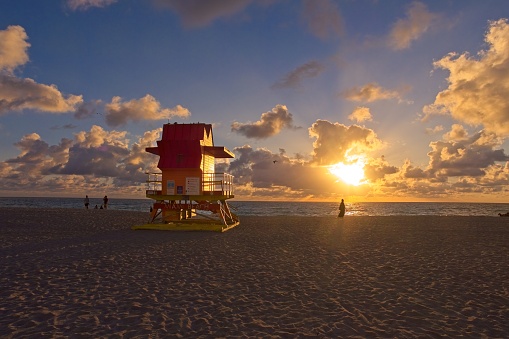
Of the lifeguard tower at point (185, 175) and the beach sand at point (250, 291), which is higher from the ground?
the lifeguard tower at point (185, 175)

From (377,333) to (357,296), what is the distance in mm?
2603

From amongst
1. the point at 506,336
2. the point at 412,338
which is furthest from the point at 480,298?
the point at 412,338

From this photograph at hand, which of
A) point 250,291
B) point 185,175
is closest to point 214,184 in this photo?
point 185,175

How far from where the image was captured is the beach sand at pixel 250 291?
7.55m

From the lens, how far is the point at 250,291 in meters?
10.3

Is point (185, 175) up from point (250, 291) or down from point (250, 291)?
up

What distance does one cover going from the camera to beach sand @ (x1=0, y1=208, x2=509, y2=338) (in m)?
7.55

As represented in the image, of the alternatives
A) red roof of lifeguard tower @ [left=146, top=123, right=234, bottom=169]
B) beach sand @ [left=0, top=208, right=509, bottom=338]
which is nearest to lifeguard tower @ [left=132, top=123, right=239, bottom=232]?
red roof of lifeguard tower @ [left=146, top=123, right=234, bottom=169]

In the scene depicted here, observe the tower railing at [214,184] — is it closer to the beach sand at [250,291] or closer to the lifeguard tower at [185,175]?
the lifeguard tower at [185,175]

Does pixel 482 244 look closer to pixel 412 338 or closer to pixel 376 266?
pixel 376 266

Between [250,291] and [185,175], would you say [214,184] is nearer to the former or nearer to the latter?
[185,175]

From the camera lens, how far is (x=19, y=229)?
25672 millimetres

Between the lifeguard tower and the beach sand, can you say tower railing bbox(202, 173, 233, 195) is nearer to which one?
the lifeguard tower

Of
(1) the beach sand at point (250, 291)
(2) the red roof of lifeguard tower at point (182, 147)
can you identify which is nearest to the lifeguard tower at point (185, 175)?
(2) the red roof of lifeguard tower at point (182, 147)
